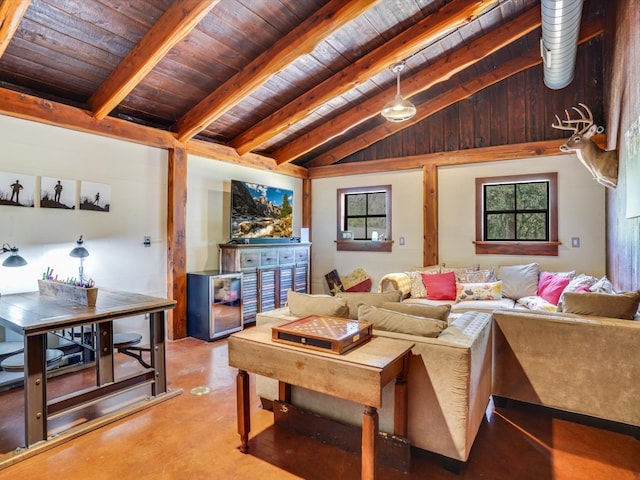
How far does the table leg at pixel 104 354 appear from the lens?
2.71 m

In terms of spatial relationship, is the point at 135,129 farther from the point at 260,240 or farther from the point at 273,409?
the point at 273,409

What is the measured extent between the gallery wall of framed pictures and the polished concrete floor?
1778 mm

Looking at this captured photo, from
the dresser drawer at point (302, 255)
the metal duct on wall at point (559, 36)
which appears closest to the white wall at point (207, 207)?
the dresser drawer at point (302, 255)

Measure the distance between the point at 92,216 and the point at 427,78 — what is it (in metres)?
4.26

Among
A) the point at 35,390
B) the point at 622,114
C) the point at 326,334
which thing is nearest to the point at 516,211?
the point at 622,114

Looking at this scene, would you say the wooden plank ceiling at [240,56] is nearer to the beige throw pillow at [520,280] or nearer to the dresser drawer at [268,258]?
the dresser drawer at [268,258]

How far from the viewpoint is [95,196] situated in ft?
12.7

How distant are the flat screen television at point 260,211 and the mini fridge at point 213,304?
778mm

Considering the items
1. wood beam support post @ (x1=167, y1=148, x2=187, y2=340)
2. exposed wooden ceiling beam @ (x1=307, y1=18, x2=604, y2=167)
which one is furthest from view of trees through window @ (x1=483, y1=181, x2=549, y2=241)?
wood beam support post @ (x1=167, y1=148, x2=187, y2=340)

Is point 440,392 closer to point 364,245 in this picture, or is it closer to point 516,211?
point 516,211

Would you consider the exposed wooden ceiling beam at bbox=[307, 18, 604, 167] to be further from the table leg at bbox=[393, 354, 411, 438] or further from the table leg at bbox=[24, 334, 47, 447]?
the table leg at bbox=[24, 334, 47, 447]

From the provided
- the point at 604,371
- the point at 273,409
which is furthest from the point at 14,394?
the point at 604,371

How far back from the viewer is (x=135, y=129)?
163 inches

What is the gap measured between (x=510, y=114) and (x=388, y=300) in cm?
405
